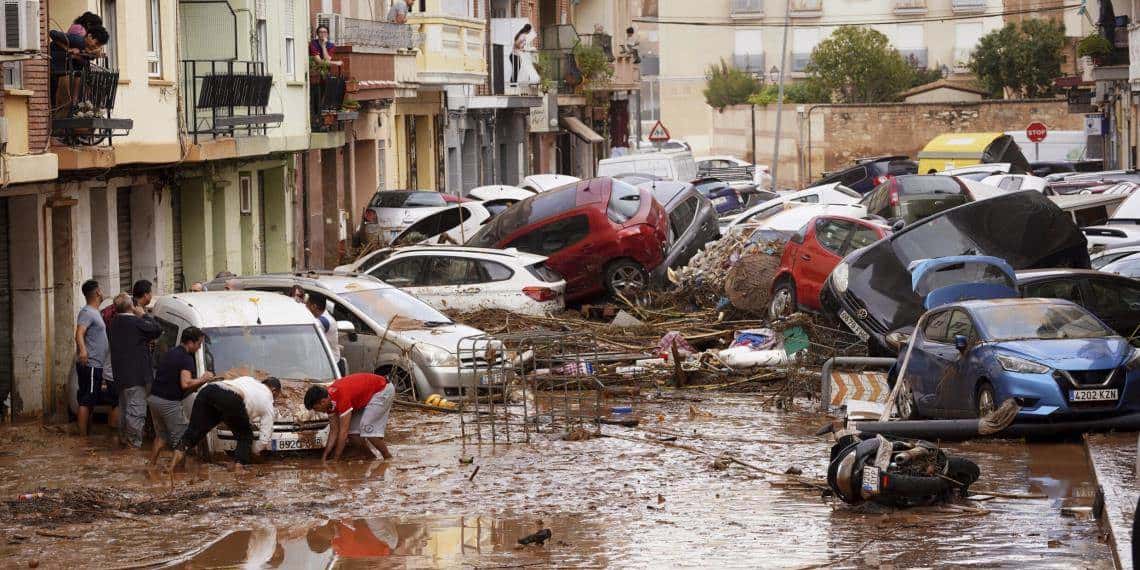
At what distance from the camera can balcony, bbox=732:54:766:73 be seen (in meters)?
95.4

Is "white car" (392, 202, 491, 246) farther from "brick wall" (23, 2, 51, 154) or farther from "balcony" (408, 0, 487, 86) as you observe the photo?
"brick wall" (23, 2, 51, 154)

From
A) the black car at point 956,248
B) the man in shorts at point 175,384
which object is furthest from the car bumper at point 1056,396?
the man in shorts at point 175,384

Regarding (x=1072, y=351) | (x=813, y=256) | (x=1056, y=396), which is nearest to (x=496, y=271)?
(x=813, y=256)

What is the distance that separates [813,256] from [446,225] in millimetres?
10782

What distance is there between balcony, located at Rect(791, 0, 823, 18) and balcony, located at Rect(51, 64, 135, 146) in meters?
78.4

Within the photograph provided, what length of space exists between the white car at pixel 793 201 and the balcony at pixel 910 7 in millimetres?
56373

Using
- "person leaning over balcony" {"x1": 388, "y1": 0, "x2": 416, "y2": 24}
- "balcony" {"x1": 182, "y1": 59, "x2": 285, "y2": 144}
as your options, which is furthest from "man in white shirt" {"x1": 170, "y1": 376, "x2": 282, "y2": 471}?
"person leaning over balcony" {"x1": 388, "y1": 0, "x2": 416, "y2": 24}

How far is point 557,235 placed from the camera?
2680cm

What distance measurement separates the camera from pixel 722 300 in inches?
944

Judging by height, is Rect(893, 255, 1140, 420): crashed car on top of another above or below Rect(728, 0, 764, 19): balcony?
below

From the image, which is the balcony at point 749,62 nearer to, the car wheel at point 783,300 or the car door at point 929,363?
the car wheel at point 783,300

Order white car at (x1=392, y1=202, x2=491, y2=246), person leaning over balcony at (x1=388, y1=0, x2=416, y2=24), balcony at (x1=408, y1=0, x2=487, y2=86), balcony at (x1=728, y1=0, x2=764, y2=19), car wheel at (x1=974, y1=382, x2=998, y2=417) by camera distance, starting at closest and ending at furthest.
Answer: car wheel at (x1=974, y1=382, x2=998, y2=417), white car at (x1=392, y1=202, x2=491, y2=246), person leaning over balcony at (x1=388, y1=0, x2=416, y2=24), balcony at (x1=408, y1=0, x2=487, y2=86), balcony at (x1=728, y1=0, x2=764, y2=19)

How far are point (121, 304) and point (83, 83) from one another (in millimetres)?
2966

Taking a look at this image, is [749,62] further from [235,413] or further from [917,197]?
[235,413]
